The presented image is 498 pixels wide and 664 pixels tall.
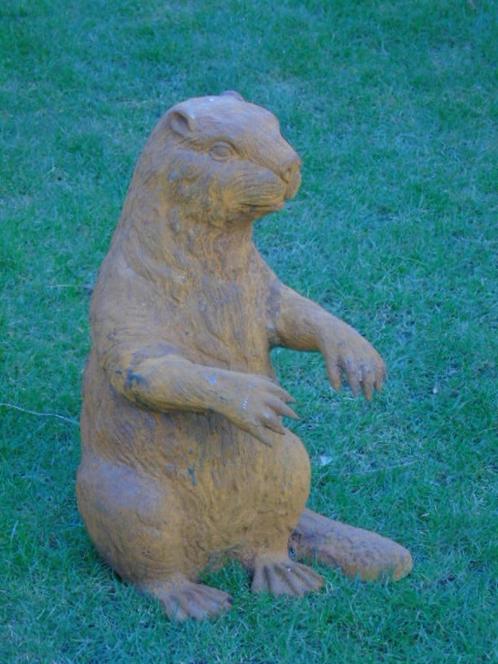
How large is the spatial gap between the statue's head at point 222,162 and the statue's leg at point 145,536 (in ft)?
2.76

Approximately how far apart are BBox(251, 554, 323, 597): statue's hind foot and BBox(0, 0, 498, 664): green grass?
5cm

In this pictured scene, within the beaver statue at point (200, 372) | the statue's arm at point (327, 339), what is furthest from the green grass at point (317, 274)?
the statue's arm at point (327, 339)

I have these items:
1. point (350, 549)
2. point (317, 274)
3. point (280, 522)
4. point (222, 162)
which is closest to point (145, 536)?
point (280, 522)

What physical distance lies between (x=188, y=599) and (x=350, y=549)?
57 cm

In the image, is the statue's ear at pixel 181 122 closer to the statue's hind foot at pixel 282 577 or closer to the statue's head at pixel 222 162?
the statue's head at pixel 222 162

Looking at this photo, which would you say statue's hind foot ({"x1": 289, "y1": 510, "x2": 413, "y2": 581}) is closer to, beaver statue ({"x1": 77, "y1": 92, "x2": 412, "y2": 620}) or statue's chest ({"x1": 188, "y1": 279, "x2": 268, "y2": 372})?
beaver statue ({"x1": 77, "y1": 92, "x2": 412, "y2": 620})

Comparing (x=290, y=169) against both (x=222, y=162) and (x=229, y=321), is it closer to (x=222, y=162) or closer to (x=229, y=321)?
(x=222, y=162)

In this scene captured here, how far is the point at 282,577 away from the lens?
366 cm

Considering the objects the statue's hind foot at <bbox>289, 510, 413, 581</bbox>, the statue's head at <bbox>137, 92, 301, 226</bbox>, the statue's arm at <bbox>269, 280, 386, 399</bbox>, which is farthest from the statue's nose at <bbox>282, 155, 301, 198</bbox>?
the statue's hind foot at <bbox>289, 510, 413, 581</bbox>

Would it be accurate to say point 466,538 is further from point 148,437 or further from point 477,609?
point 148,437

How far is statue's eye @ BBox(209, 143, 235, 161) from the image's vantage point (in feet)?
10.1

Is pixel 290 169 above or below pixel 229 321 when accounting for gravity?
above

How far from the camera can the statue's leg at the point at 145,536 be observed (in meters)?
3.38

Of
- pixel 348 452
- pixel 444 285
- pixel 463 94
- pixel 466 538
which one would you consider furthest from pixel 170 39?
pixel 466 538
